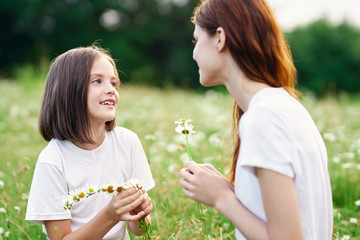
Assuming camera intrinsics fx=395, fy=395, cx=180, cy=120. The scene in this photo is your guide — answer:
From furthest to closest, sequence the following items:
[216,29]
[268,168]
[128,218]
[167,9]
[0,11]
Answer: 1. [167,9]
2. [0,11]
3. [128,218]
4. [216,29]
5. [268,168]

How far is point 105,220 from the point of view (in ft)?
5.32

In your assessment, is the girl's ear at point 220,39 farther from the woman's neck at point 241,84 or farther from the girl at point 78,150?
the girl at point 78,150

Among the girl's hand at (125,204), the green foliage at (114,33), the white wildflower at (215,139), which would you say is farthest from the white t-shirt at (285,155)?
the green foliage at (114,33)

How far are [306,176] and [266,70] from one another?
1.34 feet

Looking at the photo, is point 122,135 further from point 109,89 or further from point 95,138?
point 109,89

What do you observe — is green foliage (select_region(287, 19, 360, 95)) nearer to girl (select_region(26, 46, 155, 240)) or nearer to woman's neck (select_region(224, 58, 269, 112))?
girl (select_region(26, 46, 155, 240))

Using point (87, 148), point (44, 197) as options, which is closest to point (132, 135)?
point (87, 148)

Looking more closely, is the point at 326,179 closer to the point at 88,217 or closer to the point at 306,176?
the point at 306,176

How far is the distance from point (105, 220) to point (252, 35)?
0.93m

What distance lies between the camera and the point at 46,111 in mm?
1875

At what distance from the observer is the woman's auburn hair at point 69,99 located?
182cm

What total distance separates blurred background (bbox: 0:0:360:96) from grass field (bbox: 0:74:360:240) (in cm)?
1232

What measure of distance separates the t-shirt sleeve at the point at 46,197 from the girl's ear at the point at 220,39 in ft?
2.93

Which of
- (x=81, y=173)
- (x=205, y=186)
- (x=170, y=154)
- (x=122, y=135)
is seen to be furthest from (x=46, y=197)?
(x=170, y=154)
